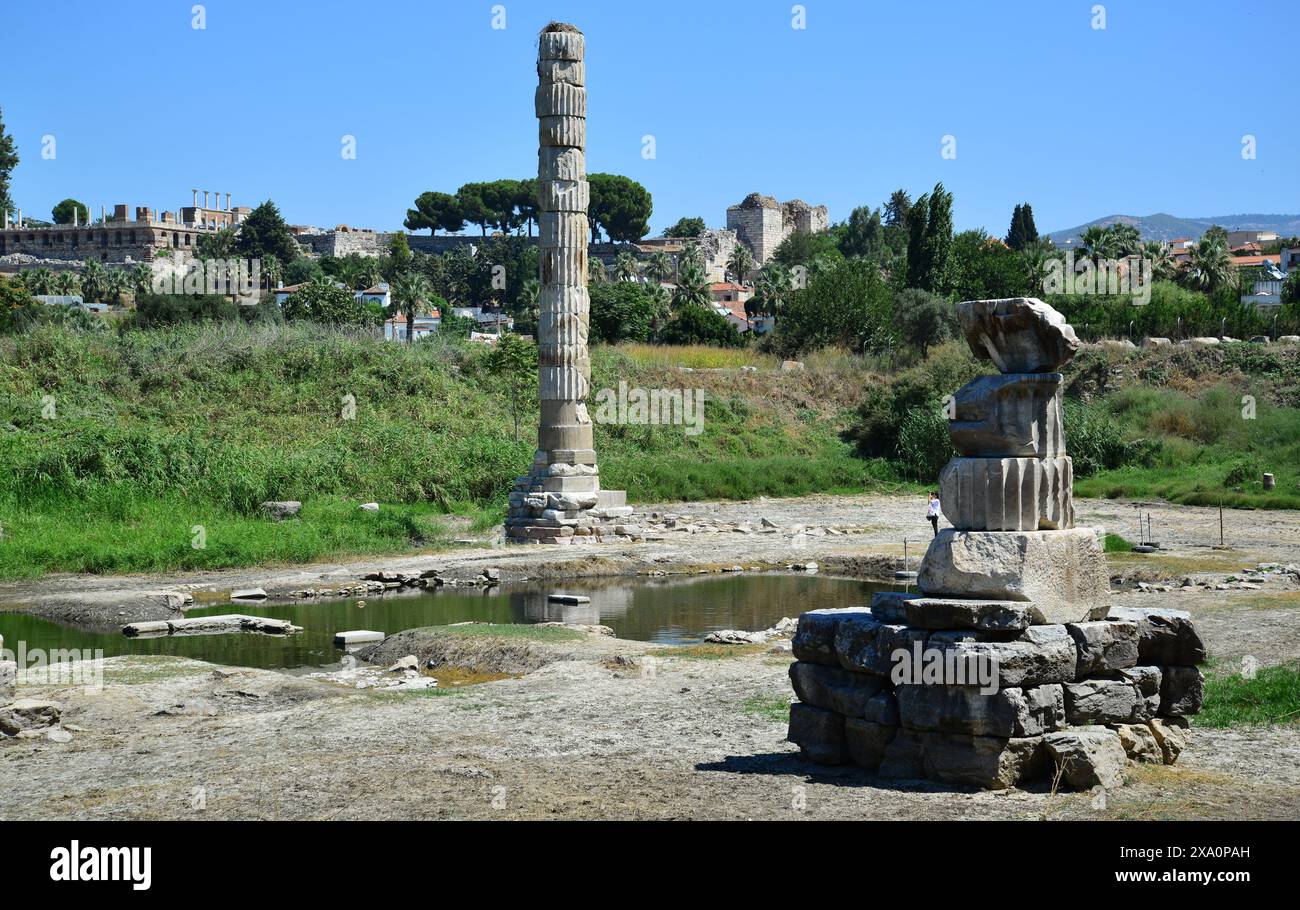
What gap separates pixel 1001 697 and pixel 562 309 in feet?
68.3

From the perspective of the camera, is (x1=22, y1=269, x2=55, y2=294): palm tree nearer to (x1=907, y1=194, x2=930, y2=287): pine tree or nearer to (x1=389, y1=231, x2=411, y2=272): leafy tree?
(x1=389, y1=231, x2=411, y2=272): leafy tree

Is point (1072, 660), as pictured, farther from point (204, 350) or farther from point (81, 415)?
point (204, 350)

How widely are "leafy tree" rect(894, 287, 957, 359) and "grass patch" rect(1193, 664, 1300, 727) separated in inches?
1754

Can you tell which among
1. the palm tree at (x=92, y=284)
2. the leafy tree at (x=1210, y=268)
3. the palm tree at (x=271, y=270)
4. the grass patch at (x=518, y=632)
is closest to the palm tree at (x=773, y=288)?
the leafy tree at (x=1210, y=268)

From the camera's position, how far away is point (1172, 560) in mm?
22125

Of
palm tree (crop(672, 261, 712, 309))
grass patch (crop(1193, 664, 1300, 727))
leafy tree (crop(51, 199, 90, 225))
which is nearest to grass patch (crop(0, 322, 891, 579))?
grass patch (crop(1193, 664, 1300, 727))

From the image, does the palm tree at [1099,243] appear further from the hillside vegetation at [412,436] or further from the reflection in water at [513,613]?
the reflection in water at [513,613]

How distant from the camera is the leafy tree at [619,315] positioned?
63.4 m

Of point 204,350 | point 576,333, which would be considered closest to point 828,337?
point 204,350

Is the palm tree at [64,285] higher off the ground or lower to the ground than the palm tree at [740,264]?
lower

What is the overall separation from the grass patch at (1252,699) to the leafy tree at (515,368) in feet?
90.5

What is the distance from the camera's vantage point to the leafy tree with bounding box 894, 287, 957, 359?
5647 centimetres

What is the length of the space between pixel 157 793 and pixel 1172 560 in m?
17.3

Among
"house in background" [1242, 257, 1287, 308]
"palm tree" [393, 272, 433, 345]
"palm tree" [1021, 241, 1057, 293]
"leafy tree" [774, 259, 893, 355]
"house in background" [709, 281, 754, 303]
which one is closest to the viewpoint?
"leafy tree" [774, 259, 893, 355]
